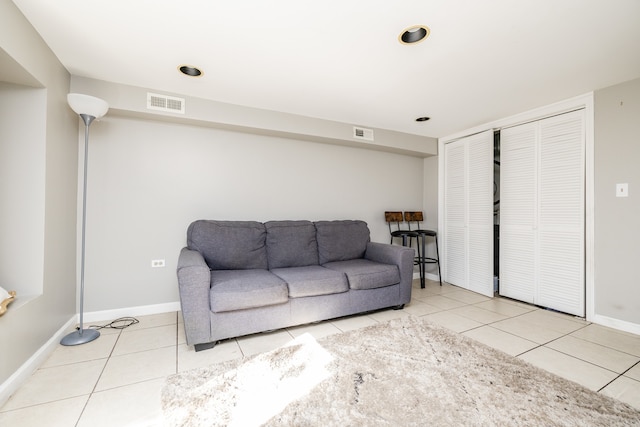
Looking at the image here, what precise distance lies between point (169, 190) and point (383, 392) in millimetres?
2700

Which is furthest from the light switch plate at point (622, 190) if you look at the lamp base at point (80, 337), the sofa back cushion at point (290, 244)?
the lamp base at point (80, 337)

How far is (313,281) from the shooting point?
253 cm

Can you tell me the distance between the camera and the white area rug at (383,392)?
1.40 meters

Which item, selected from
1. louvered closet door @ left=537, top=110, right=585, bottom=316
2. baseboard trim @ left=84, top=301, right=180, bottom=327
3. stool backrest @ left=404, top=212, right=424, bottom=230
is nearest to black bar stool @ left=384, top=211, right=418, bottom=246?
stool backrest @ left=404, top=212, right=424, bottom=230

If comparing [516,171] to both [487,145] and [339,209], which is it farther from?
[339,209]

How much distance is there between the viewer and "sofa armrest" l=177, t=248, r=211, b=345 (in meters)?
2.07

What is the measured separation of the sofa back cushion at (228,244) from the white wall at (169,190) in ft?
1.09

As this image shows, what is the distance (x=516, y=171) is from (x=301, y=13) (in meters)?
3.12

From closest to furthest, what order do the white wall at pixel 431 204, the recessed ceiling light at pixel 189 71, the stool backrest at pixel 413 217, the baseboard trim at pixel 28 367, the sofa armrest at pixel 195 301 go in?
1. the baseboard trim at pixel 28 367
2. the sofa armrest at pixel 195 301
3. the recessed ceiling light at pixel 189 71
4. the stool backrest at pixel 413 217
5. the white wall at pixel 431 204

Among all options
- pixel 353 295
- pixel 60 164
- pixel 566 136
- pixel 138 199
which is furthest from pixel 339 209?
pixel 60 164

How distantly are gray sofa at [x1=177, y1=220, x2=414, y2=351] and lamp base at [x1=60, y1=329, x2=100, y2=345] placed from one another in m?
0.90

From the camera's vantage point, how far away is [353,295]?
2.72 m

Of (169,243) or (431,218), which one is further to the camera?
(431,218)

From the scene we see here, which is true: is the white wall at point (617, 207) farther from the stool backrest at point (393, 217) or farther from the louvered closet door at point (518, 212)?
the stool backrest at point (393, 217)
